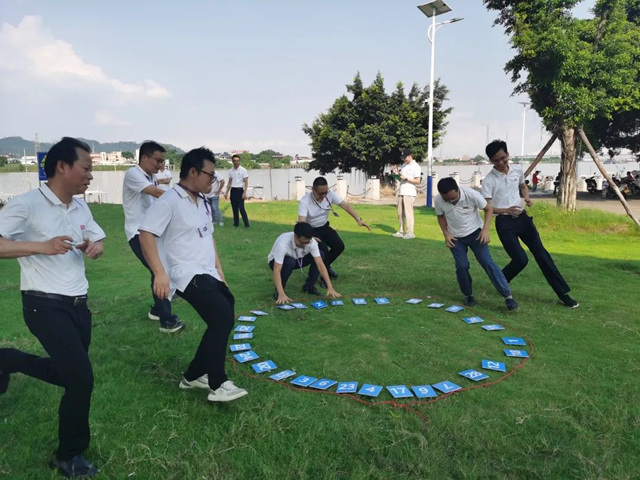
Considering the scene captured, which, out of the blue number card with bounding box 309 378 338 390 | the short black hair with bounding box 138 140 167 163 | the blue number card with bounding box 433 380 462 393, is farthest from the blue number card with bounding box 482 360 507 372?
the short black hair with bounding box 138 140 167 163

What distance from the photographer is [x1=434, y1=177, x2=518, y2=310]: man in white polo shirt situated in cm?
576

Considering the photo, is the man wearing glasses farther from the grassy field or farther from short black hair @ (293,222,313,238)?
short black hair @ (293,222,313,238)

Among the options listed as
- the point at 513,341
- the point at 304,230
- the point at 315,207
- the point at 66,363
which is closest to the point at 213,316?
the point at 66,363

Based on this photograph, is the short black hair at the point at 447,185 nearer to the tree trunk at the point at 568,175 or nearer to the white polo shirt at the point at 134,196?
the white polo shirt at the point at 134,196

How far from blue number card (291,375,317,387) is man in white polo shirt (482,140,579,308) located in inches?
127

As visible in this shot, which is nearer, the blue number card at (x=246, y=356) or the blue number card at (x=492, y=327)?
the blue number card at (x=246, y=356)

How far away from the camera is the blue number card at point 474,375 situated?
3.96 meters

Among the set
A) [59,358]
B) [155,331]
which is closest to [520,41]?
[155,331]

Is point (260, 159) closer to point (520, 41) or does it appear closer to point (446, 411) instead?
point (520, 41)

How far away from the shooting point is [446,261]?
864 centimetres

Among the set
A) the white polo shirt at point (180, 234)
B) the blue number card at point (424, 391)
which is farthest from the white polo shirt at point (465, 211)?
the white polo shirt at point (180, 234)

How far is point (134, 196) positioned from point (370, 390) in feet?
10.00

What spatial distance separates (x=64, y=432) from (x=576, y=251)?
9.44 metres

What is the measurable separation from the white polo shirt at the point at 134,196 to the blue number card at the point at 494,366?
11.5 feet
